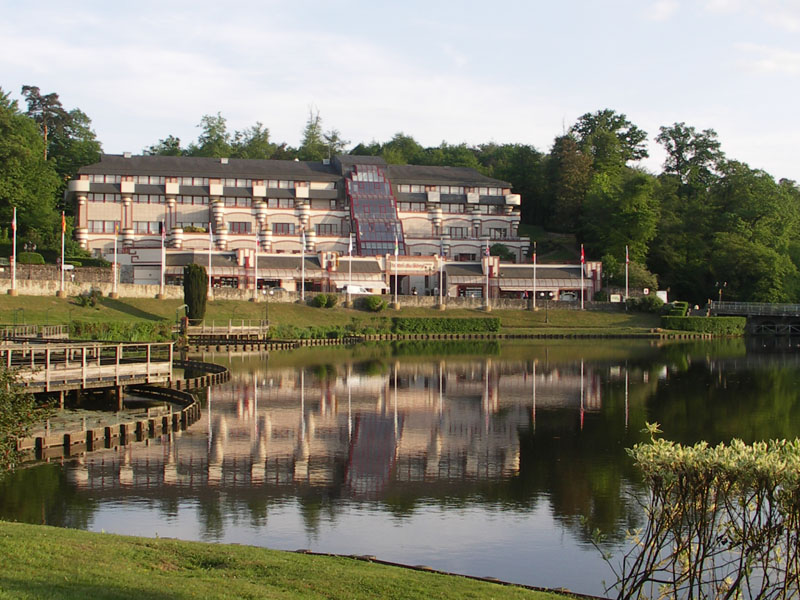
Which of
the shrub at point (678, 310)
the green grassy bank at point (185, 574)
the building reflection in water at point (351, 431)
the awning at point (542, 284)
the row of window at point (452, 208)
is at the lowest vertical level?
the building reflection in water at point (351, 431)

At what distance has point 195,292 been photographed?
272 ft

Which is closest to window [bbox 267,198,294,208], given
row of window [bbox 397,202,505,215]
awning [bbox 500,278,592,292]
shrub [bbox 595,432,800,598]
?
row of window [bbox 397,202,505,215]

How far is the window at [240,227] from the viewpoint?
12444 centimetres

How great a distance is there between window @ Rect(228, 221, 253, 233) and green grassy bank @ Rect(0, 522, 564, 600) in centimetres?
10710

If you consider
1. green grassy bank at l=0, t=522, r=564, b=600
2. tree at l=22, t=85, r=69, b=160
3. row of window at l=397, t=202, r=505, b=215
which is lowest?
green grassy bank at l=0, t=522, r=564, b=600

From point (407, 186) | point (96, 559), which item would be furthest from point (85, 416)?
point (407, 186)

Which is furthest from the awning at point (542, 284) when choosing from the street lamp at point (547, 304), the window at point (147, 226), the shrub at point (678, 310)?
the window at point (147, 226)

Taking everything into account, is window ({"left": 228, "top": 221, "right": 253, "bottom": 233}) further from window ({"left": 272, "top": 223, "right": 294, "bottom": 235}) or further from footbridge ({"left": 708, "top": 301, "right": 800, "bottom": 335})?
footbridge ({"left": 708, "top": 301, "right": 800, "bottom": 335})

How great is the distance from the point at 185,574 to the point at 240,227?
111610mm

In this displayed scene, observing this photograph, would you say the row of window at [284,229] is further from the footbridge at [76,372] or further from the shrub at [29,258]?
the footbridge at [76,372]

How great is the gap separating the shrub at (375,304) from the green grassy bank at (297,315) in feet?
2.62

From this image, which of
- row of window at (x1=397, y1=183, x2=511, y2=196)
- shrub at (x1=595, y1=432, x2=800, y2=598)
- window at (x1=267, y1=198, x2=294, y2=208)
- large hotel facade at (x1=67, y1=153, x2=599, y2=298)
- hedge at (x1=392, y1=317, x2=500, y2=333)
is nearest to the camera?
shrub at (x1=595, y1=432, x2=800, y2=598)

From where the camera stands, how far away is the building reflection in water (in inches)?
1126

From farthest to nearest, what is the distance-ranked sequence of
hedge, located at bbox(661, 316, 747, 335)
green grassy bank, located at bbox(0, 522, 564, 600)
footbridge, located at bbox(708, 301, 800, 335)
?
footbridge, located at bbox(708, 301, 800, 335)
hedge, located at bbox(661, 316, 747, 335)
green grassy bank, located at bbox(0, 522, 564, 600)
